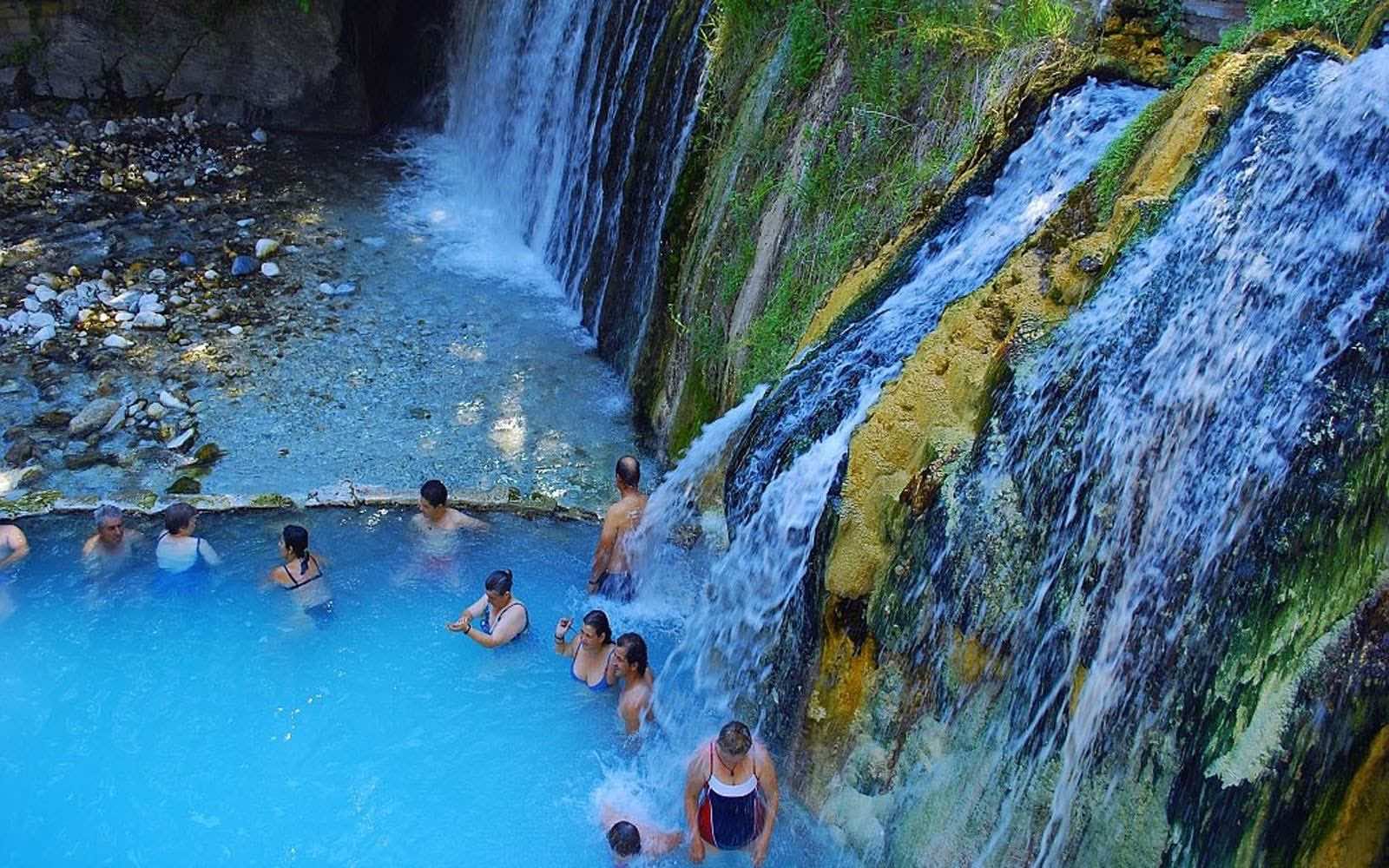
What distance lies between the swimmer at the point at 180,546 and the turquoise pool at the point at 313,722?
5.0 inches

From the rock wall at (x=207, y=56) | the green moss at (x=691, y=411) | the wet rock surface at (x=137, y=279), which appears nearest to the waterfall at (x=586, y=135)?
the green moss at (x=691, y=411)

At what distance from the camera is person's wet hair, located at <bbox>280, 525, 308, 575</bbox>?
557cm

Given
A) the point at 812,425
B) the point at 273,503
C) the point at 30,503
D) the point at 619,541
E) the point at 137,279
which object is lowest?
the point at 30,503

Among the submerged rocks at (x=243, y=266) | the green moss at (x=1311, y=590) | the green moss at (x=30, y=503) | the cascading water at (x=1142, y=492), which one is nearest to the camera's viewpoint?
the green moss at (x=1311, y=590)

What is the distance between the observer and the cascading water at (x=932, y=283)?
15.4ft

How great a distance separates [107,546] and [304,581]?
1091 mm

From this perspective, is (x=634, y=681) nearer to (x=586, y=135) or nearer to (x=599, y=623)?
(x=599, y=623)

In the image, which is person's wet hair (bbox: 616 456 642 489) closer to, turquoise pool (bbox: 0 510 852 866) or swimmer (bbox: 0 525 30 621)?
turquoise pool (bbox: 0 510 852 866)

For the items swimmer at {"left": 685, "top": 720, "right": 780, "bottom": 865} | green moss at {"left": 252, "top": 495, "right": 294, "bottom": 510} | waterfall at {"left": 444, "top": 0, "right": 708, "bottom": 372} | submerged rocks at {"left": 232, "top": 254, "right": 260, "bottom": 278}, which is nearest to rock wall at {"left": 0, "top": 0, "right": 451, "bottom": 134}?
waterfall at {"left": 444, "top": 0, "right": 708, "bottom": 372}

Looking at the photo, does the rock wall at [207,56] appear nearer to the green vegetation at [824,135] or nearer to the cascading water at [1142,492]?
the green vegetation at [824,135]

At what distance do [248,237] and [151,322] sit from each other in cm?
156

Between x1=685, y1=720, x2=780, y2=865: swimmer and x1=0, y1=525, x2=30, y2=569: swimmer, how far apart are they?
3.67 meters

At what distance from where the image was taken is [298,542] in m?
5.57

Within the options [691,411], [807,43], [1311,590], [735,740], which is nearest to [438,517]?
[691,411]
